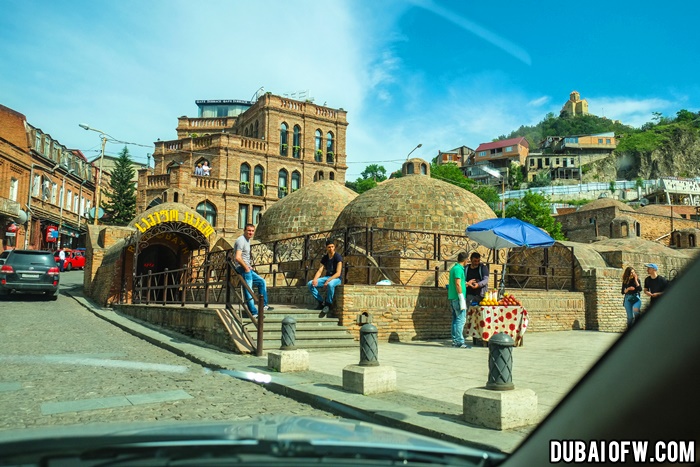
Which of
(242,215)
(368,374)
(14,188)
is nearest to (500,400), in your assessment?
(368,374)

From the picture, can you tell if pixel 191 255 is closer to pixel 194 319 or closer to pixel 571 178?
pixel 194 319

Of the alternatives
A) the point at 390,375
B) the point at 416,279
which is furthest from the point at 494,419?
the point at 416,279

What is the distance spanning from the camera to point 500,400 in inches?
177

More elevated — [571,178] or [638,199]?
[571,178]

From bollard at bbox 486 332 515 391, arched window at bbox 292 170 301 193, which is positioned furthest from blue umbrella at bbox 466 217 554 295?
arched window at bbox 292 170 301 193

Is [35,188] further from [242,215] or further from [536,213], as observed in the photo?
[536,213]

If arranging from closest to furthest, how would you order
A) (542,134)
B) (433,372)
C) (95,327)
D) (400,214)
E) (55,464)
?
(55,464) < (433,372) < (95,327) < (400,214) < (542,134)

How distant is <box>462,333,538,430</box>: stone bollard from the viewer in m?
4.51

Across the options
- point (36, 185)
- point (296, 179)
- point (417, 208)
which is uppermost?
point (296, 179)

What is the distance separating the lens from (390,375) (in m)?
6.28

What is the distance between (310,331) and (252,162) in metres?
35.0

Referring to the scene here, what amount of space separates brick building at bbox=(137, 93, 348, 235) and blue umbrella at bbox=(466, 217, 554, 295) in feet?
87.2

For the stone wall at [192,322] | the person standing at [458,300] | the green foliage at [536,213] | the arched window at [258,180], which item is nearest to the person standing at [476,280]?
the person standing at [458,300]

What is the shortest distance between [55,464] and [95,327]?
13.9 meters
